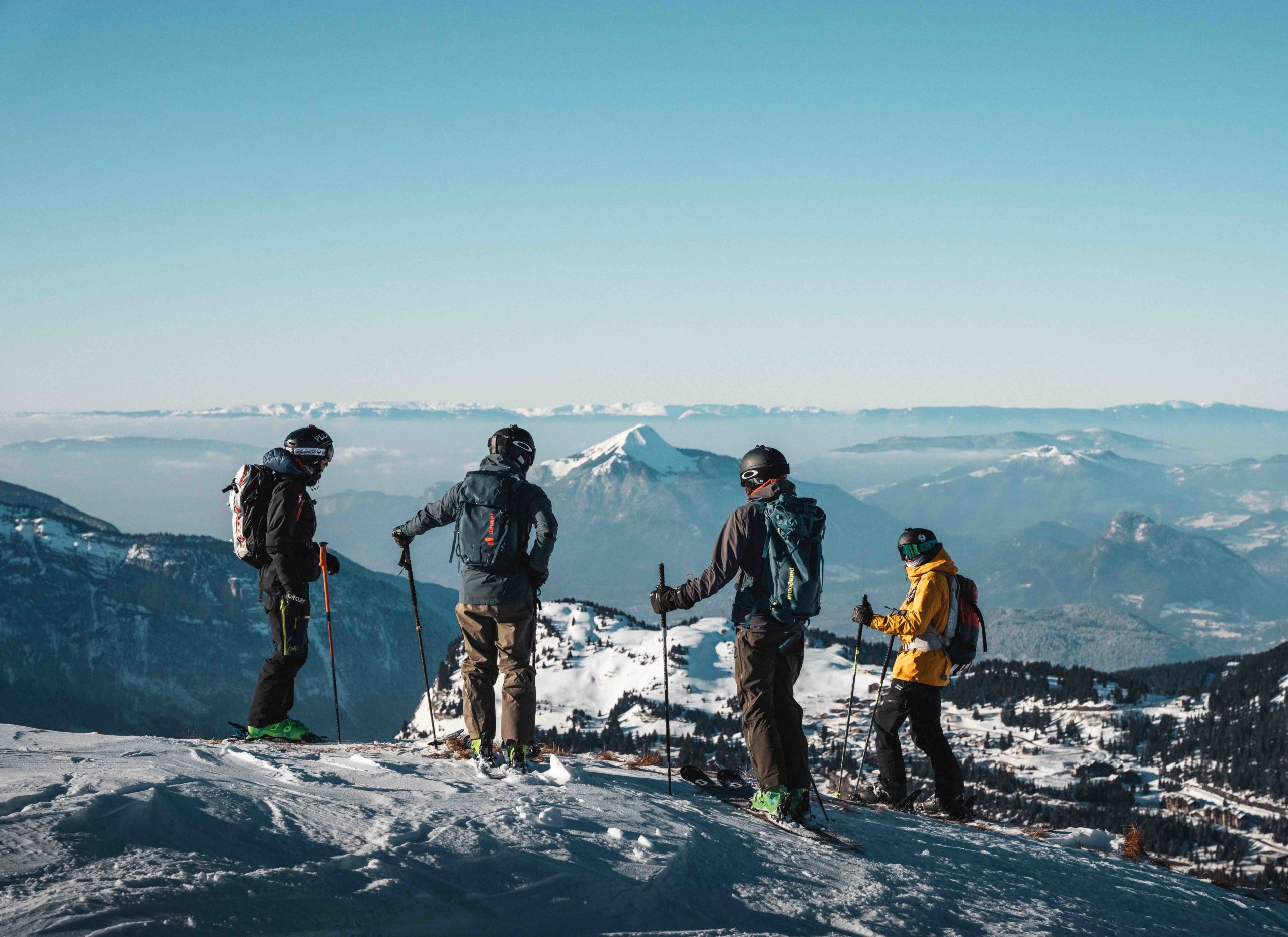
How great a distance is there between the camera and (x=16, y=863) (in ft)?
17.7

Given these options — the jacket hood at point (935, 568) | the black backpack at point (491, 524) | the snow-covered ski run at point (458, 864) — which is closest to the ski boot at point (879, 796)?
the snow-covered ski run at point (458, 864)

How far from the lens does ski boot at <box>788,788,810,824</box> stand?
967 cm

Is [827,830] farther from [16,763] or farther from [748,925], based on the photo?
[16,763]

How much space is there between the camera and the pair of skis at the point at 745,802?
9.13 meters

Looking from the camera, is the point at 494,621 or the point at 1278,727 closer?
the point at 494,621

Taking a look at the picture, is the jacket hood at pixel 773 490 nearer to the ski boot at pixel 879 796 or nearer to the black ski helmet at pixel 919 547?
the black ski helmet at pixel 919 547

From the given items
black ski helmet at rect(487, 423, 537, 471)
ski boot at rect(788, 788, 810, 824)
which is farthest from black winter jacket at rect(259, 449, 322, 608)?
ski boot at rect(788, 788, 810, 824)

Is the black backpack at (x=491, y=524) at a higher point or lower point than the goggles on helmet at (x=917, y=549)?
higher

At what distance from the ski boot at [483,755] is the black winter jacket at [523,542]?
1.74 m

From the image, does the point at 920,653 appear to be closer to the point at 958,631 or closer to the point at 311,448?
the point at 958,631

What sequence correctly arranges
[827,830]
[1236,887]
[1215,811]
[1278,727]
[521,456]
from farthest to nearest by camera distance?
[1278,727] < [1215,811] < [1236,887] < [521,456] < [827,830]

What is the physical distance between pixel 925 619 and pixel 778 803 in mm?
3617

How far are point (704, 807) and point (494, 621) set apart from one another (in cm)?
344

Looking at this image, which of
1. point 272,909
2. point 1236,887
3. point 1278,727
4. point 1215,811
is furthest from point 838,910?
point 1278,727
